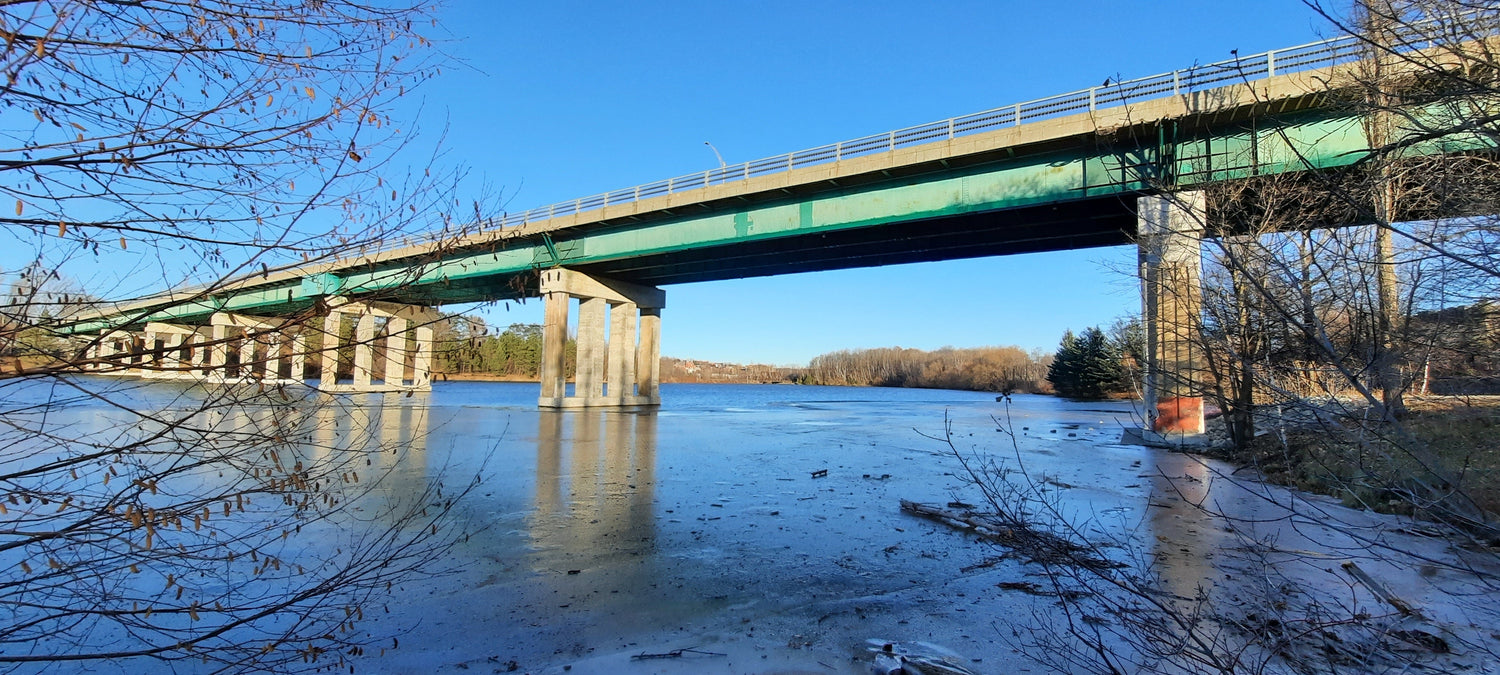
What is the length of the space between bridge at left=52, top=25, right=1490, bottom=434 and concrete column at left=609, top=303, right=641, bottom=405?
0.27 ft

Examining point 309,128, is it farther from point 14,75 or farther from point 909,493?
point 909,493

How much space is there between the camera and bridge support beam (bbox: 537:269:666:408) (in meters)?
32.1

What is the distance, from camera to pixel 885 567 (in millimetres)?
5969

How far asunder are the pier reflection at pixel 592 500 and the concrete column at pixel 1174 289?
4.52 meters

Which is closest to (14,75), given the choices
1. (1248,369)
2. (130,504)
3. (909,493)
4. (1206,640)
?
(130,504)

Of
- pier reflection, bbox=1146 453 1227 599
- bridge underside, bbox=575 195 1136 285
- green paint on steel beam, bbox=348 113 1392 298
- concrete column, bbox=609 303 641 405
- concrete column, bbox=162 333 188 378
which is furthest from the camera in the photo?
concrete column, bbox=609 303 641 405

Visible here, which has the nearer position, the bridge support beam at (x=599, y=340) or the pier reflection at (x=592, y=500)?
the pier reflection at (x=592, y=500)

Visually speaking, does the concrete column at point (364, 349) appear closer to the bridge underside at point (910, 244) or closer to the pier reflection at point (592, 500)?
the pier reflection at point (592, 500)

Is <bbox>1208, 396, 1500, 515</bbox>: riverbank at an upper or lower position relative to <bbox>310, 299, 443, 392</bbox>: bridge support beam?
lower

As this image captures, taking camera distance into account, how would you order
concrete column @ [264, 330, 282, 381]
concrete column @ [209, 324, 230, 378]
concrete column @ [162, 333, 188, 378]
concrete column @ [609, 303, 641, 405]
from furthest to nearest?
1. concrete column @ [609, 303, 641, 405]
2. concrete column @ [264, 330, 282, 381]
3. concrete column @ [209, 324, 230, 378]
4. concrete column @ [162, 333, 188, 378]

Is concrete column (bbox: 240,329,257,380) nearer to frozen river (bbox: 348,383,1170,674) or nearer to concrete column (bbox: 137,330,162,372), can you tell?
concrete column (bbox: 137,330,162,372)

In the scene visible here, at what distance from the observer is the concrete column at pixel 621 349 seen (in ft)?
116

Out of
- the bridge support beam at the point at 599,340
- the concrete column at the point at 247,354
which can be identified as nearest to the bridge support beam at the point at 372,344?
the concrete column at the point at 247,354

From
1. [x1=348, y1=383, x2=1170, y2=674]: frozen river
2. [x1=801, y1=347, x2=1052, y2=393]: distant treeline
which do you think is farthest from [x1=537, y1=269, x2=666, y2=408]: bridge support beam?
[x1=801, y1=347, x2=1052, y2=393]: distant treeline
